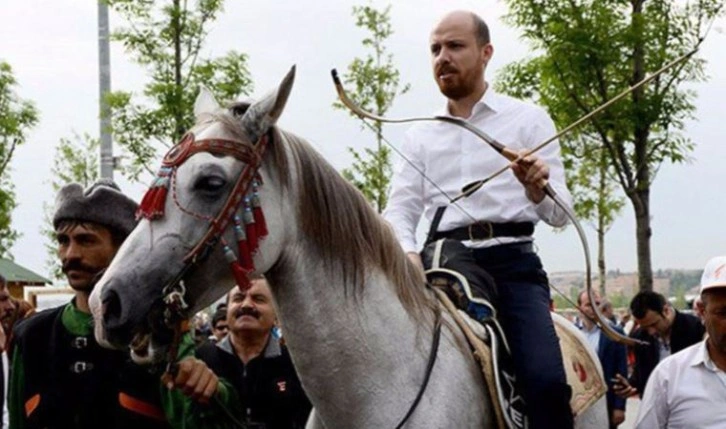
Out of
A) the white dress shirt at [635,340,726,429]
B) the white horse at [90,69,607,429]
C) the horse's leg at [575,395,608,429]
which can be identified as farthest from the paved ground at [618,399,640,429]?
the white horse at [90,69,607,429]

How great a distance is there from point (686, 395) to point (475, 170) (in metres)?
1.48

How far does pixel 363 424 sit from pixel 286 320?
531 mm

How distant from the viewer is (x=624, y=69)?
2091 cm

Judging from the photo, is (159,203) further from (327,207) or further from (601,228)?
(601,228)

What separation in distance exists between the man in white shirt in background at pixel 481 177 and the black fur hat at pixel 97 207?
1.34 meters

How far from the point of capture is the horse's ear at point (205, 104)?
17.7 feet

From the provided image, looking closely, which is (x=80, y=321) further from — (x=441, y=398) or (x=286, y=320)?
(x=441, y=398)

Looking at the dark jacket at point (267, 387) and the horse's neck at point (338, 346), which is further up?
the horse's neck at point (338, 346)

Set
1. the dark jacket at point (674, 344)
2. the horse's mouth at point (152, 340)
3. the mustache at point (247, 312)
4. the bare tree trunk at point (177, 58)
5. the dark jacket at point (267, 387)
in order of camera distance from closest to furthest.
Answer: the horse's mouth at point (152, 340), the dark jacket at point (267, 387), the mustache at point (247, 312), the dark jacket at point (674, 344), the bare tree trunk at point (177, 58)

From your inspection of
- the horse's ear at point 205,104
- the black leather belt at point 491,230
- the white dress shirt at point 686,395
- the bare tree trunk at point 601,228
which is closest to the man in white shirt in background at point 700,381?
the white dress shirt at point 686,395

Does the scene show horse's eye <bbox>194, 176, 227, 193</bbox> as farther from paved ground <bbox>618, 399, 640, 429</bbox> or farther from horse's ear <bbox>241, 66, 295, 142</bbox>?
paved ground <bbox>618, 399, 640, 429</bbox>

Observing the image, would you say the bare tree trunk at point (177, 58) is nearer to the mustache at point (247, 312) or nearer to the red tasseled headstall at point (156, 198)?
the mustache at point (247, 312)

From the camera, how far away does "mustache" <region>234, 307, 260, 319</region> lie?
24.2 feet

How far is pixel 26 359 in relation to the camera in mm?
5840
